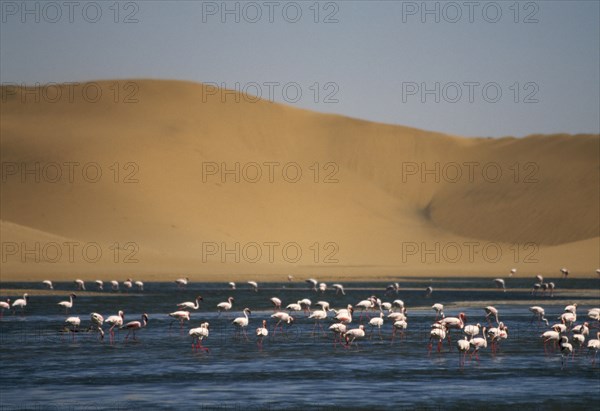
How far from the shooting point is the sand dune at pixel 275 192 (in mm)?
96438

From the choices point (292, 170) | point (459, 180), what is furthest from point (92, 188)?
point (459, 180)

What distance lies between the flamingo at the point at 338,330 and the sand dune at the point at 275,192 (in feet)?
141

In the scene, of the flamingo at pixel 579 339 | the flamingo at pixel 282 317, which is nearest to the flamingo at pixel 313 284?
the flamingo at pixel 282 317

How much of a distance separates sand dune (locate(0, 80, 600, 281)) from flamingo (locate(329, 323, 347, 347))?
4291 centimetres

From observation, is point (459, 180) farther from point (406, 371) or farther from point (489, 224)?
point (406, 371)

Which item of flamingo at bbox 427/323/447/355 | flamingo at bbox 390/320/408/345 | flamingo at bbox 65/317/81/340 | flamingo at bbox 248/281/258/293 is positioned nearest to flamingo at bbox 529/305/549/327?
flamingo at bbox 390/320/408/345

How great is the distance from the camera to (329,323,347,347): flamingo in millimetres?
30891

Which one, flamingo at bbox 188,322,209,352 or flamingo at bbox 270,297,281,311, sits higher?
flamingo at bbox 270,297,281,311

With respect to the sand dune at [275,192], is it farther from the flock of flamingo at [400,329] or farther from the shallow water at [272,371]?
the shallow water at [272,371]

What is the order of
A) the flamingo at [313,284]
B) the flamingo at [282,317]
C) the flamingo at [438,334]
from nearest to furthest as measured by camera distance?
the flamingo at [438,334], the flamingo at [282,317], the flamingo at [313,284]

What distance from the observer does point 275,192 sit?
398ft

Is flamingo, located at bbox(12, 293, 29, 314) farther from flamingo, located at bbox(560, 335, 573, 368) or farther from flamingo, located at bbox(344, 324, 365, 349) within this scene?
flamingo, located at bbox(560, 335, 573, 368)

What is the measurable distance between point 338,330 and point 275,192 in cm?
→ 9040

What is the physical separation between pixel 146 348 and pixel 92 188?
264 ft
